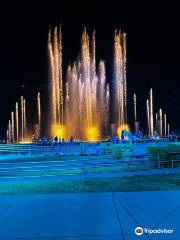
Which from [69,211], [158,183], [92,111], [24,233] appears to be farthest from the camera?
[92,111]

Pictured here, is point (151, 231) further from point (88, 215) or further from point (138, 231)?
point (88, 215)

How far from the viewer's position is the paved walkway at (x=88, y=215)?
6.34 metres

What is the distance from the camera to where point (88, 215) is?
24.9ft

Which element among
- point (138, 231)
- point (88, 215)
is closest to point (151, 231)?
point (138, 231)

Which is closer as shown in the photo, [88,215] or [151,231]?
[151,231]

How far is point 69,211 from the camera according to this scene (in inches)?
314

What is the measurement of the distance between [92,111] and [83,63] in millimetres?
4891

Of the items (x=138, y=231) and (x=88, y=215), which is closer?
(x=138, y=231)

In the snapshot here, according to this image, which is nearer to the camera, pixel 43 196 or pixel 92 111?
pixel 43 196

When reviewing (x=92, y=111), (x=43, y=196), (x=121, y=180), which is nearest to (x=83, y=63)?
(x=92, y=111)

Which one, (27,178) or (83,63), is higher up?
(83,63)

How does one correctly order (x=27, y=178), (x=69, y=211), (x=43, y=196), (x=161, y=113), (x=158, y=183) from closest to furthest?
(x=69, y=211)
(x=43, y=196)
(x=158, y=183)
(x=27, y=178)
(x=161, y=113)

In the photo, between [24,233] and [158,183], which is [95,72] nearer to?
[158,183]

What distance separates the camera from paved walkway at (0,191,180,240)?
249 inches
